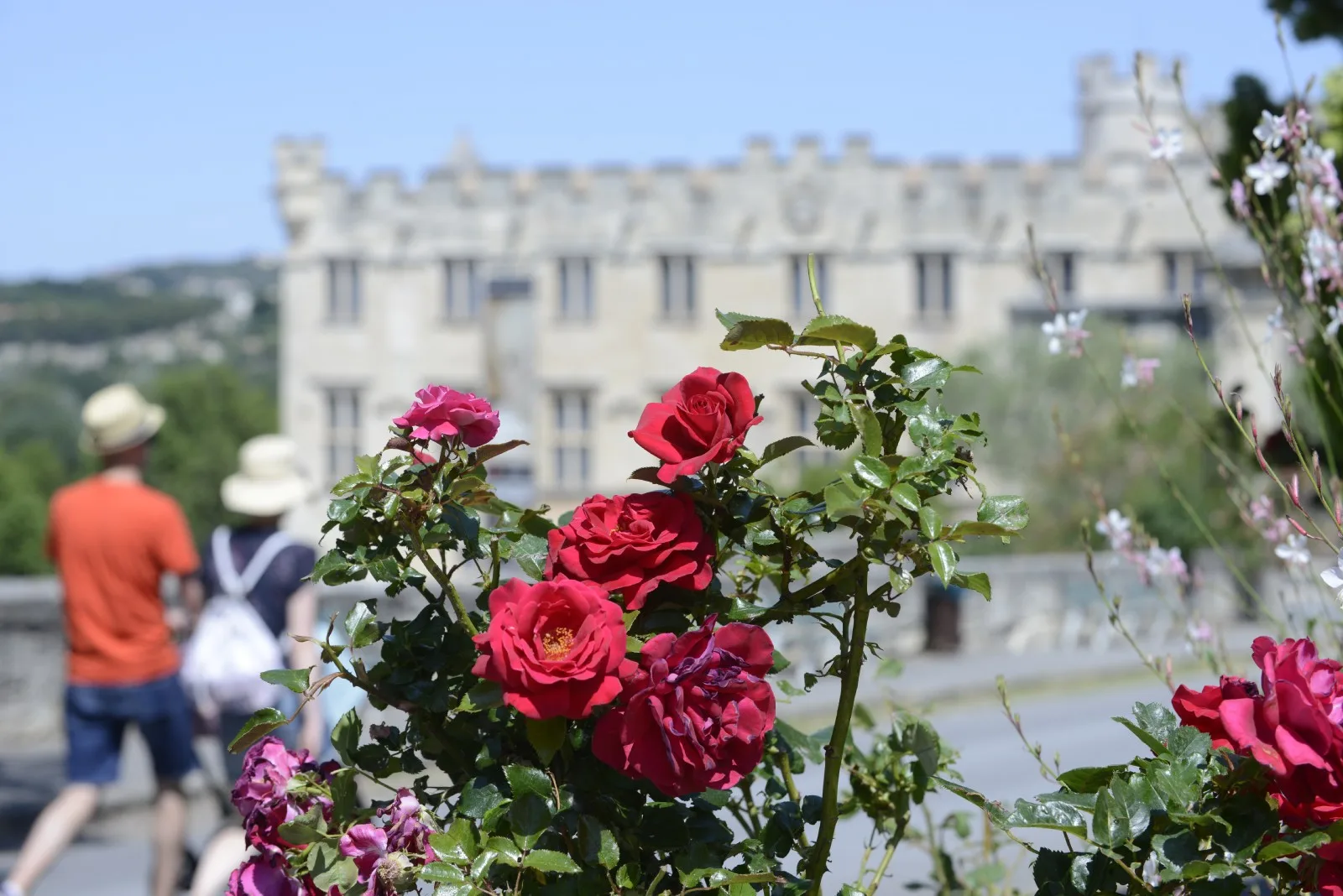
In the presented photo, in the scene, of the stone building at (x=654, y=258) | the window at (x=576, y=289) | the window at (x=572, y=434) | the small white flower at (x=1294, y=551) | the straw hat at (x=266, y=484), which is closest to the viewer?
the small white flower at (x=1294, y=551)

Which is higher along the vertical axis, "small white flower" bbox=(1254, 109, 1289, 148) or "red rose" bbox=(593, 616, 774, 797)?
"small white flower" bbox=(1254, 109, 1289, 148)

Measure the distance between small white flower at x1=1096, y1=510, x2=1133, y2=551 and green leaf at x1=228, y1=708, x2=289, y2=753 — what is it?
6.36 feet

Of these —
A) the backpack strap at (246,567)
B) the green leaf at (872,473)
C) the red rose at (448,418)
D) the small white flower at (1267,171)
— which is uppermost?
the small white flower at (1267,171)

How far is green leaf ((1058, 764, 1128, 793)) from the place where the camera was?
6.32ft

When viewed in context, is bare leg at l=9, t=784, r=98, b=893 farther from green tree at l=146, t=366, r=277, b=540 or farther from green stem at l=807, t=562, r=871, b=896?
green tree at l=146, t=366, r=277, b=540

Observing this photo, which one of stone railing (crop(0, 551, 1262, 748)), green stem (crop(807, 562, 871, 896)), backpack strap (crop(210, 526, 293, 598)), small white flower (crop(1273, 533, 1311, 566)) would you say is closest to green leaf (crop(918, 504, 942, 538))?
green stem (crop(807, 562, 871, 896))

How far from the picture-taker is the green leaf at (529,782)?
1871 mm

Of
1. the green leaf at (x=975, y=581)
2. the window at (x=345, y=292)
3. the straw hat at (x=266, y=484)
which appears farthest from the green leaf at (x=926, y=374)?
the window at (x=345, y=292)

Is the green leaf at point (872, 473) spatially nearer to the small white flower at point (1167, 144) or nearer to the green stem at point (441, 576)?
the green stem at point (441, 576)

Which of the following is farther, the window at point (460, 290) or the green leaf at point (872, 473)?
the window at point (460, 290)

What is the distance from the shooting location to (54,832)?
5.50 metres

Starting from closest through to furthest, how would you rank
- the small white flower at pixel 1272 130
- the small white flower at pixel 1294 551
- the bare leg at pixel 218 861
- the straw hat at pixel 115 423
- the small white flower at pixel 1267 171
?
1. the small white flower at pixel 1294 551
2. the small white flower at pixel 1272 130
3. the small white flower at pixel 1267 171
4. the bare leg at pixel 218 861
5. the straw hat at pixel 115 423

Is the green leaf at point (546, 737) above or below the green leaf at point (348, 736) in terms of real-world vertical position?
above

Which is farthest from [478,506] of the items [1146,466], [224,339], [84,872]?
[224,339]
